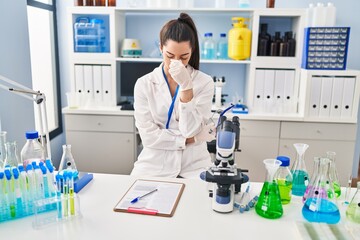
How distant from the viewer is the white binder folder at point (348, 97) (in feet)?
8.79

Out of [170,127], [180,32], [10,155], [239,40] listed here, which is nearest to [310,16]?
[239,40]

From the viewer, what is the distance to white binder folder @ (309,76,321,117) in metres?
2.70

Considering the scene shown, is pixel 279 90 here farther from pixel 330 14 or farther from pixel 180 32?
pixel 180 32

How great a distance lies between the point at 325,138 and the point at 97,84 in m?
2.04

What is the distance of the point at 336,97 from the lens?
2.72 metres

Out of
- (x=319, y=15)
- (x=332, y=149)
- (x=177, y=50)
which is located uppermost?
(x=319, y=15)

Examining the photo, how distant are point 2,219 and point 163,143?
0.83 meters

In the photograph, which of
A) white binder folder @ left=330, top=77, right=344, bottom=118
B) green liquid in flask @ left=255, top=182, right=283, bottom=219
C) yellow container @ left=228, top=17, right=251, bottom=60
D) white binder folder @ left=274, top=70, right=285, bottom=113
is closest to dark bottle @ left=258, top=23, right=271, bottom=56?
yellow container @ left=228, top=17, right=251, bottom=60

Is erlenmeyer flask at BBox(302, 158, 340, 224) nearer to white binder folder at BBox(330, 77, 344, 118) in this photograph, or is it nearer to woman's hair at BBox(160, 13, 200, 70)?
woman's hair at BBox(160, 13, 200, 70)

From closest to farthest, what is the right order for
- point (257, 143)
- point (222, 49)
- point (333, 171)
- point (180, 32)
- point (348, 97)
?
point (333, 171) → point (180, 32) → point (348, 97) → point (257, 143) → point (222, 49)

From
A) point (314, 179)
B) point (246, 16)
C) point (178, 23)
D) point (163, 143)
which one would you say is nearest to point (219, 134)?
point (314, 179)

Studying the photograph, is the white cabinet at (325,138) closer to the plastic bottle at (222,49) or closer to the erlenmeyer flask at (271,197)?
the plastic bottle at (222,49)

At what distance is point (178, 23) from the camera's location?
1.66 m

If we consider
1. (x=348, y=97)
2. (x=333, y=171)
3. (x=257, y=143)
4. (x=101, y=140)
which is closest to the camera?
(x=333, y=171)
